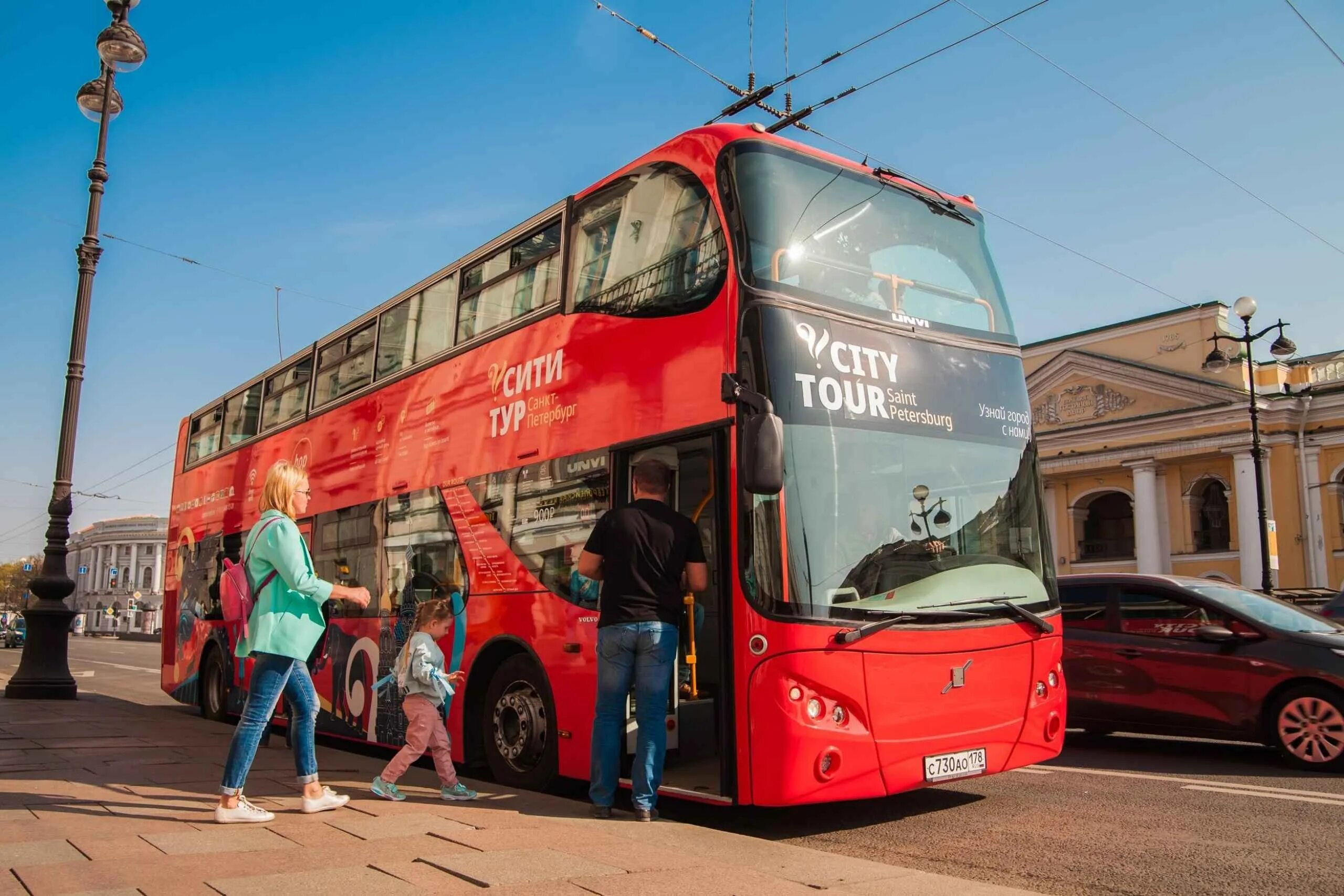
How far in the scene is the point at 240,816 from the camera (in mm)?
5438

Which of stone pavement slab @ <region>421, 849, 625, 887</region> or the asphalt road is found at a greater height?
stone pavement slab @ <region>421, 849, 625, 887</region>

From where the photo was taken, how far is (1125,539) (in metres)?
44.0

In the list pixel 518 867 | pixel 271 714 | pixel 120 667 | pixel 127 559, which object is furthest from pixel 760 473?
pixel 127 559

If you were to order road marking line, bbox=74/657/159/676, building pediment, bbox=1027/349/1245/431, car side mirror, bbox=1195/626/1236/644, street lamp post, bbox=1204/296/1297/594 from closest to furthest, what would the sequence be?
car side mirror, bbox=1195/626/1236/644, street lamp post, bbox=1204/296/1297/594, road marking line, bbox=74/657/159/676, building pediment, bbox=1027/349/1245/431

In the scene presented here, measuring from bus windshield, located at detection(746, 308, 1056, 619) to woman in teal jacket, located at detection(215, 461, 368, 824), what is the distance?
7.62ft

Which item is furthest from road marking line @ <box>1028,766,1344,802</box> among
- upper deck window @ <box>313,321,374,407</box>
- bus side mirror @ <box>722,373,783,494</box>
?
upper deck window @ <box>313,321,374,407</box>

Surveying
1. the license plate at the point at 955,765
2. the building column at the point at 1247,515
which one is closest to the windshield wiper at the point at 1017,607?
the license plate at the point at 955,765

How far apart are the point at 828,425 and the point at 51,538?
12997 millimetres

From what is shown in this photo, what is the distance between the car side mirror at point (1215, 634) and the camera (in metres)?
8.88

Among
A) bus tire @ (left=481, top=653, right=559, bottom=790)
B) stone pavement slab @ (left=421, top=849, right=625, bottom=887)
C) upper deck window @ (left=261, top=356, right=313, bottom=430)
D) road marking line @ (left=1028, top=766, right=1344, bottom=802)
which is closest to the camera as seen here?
stone pavement slab @ (left=421, top=849, right=625, bottom=887)

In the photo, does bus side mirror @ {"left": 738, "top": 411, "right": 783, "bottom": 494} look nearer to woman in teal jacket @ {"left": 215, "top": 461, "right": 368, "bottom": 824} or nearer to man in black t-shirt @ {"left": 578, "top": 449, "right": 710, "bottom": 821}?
man in black t-shirt @ {"left": 578, "top": 449, "right": 710, "bottom": 821}

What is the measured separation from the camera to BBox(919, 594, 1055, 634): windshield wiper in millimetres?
6207

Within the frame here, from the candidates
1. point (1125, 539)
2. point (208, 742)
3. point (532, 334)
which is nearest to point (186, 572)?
point (208, 742)

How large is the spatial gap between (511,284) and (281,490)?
10.8 ft
